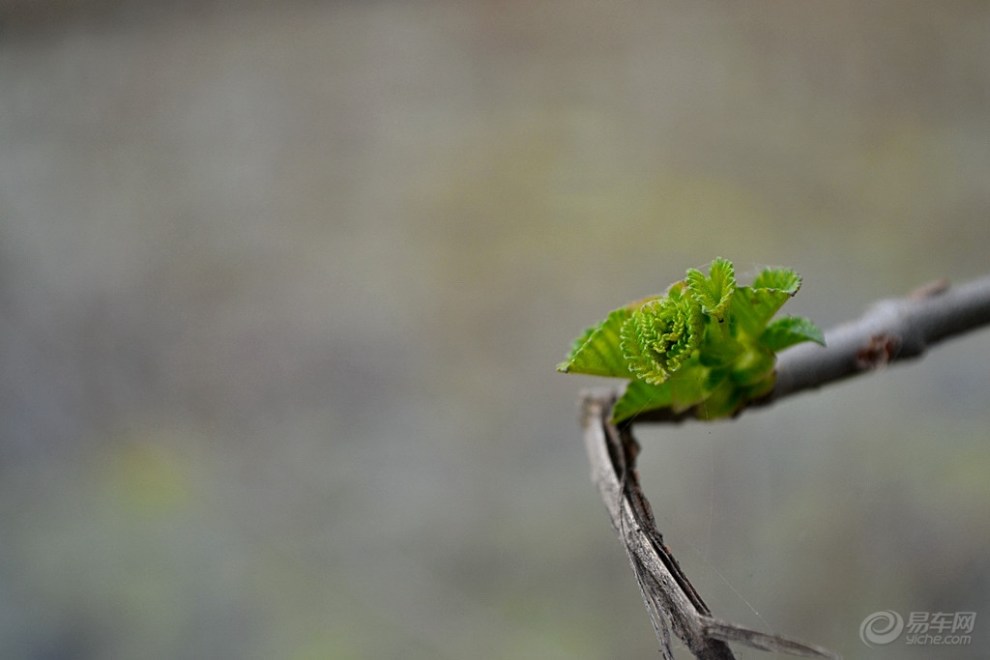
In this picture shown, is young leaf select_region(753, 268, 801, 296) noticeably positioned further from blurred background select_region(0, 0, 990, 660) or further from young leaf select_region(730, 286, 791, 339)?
blurred background select_region(0, 0, 990, 660)

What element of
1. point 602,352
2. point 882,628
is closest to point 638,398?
point 602,352

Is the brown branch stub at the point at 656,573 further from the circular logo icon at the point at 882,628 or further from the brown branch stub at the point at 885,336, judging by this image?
the circular logo icon at the point at 882,628

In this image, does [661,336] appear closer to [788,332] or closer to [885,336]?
[788,332]

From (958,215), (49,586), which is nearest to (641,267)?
(958,215)

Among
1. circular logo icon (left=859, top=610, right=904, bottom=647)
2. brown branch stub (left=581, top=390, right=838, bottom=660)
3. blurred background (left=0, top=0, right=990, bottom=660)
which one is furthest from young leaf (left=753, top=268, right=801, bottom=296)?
blurred background (left=0, top=0, right=990, bottom=660)

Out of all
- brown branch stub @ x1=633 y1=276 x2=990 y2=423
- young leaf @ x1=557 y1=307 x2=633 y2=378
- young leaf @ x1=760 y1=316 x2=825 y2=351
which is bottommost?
young leaf @ x1=557 y1=307 x2=633 y2=378

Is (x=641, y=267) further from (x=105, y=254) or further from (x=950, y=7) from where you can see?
(x=105, y=254)
